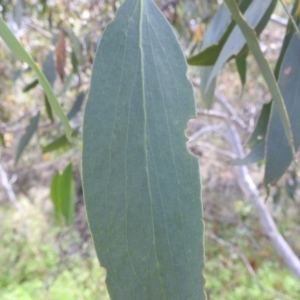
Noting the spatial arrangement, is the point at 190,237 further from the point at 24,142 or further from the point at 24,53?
the point at 24,142

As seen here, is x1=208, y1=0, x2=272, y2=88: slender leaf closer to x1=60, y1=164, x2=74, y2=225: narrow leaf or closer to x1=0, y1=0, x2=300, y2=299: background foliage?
x1=60, y1=164, x2=74, y2=225: narrow leaf

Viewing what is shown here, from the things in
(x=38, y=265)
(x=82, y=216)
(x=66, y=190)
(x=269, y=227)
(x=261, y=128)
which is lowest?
(x=38, y=265)

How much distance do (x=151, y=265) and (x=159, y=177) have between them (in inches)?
2.7

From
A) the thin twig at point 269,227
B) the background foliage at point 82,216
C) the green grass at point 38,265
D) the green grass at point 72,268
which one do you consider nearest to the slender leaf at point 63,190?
the thin twig at point 269,227

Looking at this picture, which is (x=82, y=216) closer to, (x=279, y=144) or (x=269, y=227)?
(x=269, y=227)

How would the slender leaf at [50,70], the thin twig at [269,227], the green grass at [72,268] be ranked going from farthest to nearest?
the green grass at [72,268] < the thin twig at [269,227] < the slender leaf at [50,70]

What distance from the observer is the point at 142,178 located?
29cm

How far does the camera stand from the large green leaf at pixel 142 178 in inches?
11.1

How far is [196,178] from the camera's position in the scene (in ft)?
0.96

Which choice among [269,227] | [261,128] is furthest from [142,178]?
[269,227]

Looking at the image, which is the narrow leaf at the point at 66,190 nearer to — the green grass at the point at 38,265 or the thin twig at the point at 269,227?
the thin twig at the point at 269,227

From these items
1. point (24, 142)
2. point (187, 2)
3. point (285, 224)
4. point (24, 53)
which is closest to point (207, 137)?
point (285, 224)

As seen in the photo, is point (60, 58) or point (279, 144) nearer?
point (279, 144)

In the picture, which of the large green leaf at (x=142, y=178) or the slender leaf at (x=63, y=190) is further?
the slender leaf at (x=63, y=190)
